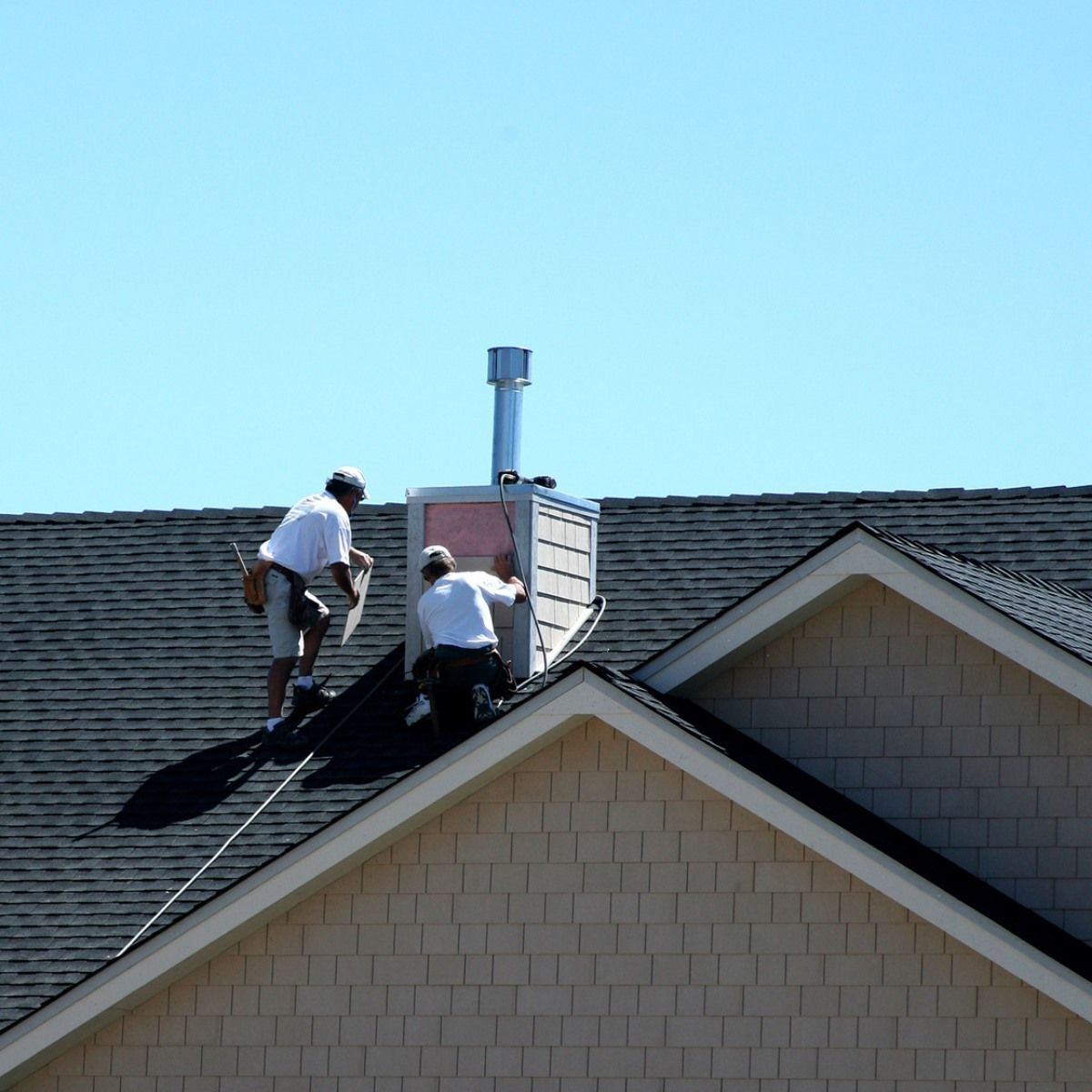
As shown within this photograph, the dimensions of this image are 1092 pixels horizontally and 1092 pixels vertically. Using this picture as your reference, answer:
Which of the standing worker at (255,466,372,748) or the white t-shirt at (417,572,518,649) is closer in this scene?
the white t-shirt at (417,572,518,649)

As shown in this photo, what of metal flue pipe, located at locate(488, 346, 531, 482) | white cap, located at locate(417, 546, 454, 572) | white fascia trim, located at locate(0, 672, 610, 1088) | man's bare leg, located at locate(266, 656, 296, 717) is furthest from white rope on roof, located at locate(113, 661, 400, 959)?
metal flue pipe, located at locate(488, 346, 531, 482)

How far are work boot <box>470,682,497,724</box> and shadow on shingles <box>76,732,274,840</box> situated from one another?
1.41 m

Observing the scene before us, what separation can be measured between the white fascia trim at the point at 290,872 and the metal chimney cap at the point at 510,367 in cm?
510

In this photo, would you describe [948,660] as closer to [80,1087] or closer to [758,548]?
[758,548]

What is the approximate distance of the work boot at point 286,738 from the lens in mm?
14594

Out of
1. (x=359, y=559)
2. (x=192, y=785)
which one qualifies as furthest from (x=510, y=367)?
(x=192, y=785)

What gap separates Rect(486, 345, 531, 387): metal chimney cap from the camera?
664 inches

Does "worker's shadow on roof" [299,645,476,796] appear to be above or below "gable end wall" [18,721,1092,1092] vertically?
above

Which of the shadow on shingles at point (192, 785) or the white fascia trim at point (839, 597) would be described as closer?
the white fascia trim at point (839, 597)

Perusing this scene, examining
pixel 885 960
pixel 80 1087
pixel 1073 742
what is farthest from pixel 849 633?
pixel 80 1087

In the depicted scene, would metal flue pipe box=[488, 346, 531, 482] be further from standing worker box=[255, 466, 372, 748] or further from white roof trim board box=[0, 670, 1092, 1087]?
white roof trim board box=[0, 670, 1092, 1087]

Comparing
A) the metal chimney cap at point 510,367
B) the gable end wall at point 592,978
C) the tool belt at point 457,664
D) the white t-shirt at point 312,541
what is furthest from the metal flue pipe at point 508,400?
the gable end wall at point 592,978

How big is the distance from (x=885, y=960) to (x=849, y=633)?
2.27 meters

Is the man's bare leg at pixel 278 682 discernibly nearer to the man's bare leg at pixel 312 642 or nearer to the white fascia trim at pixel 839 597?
the man's bare leg at pixel 312 642
